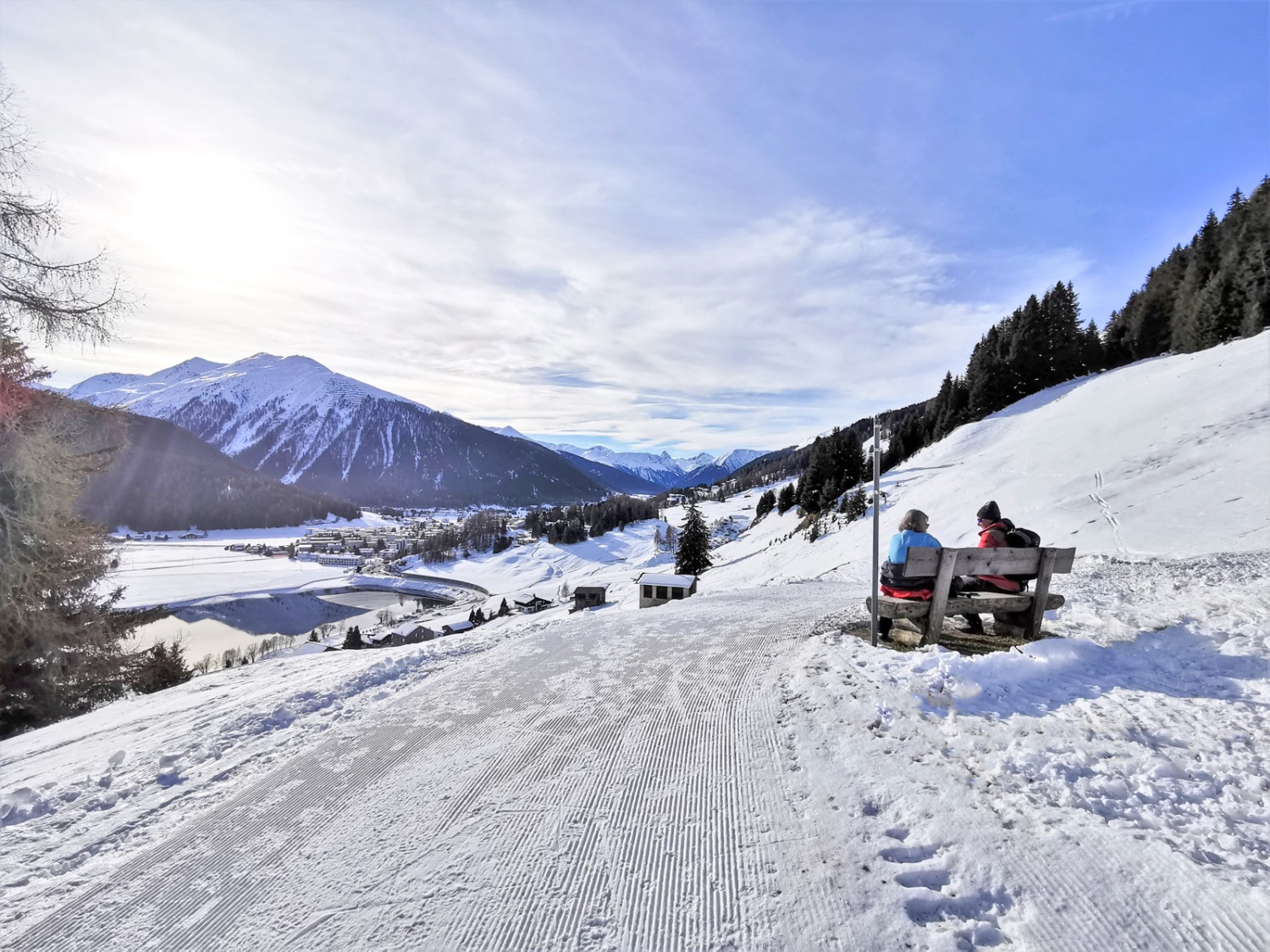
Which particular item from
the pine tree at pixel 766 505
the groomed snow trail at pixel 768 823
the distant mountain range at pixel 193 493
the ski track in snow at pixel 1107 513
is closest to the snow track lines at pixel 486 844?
the groomed snow trail at pixel 768 823

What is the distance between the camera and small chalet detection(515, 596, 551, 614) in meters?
56.2

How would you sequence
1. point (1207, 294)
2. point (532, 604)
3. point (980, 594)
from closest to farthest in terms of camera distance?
point (980, 594), point (1207, 294), point (532, 604)

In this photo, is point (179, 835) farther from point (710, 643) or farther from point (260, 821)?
point (710, 643)

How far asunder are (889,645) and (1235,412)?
25.3 m

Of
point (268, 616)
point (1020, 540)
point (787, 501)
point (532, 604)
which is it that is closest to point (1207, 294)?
point (787, 501)

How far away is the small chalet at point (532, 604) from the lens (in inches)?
2211

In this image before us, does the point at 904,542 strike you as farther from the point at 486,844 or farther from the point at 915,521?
the point at 486,844

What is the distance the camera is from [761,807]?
350 cm

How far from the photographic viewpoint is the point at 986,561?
6.15m

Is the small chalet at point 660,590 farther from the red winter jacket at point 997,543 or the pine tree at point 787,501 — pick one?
the pine tree at point 787,501

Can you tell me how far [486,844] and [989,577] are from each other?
6548 millimetres

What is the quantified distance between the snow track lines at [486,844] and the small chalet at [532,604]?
52.5 m

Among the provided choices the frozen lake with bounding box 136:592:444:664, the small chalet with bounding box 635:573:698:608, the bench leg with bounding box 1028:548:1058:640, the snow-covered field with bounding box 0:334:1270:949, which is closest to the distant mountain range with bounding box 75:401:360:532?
the frozen lake with bounding box 136:592:444:664

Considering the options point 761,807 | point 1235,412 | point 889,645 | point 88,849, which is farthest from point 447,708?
point 1235,412
